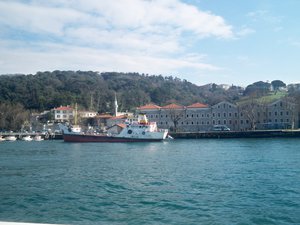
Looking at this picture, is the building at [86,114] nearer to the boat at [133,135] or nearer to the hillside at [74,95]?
the hillside at [74,95]

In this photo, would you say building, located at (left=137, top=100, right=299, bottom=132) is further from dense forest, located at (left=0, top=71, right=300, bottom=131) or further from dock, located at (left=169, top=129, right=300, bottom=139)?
dense forest, located at (left=0, top=71, right=300, bottom=131)

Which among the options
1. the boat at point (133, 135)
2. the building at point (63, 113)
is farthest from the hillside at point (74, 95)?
the boat at point (133, 135)

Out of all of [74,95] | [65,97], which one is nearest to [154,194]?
[65,97]

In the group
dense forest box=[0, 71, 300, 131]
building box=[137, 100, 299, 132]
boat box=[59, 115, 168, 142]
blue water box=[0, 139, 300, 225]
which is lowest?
blue water box=[0, 139, 300, 225]

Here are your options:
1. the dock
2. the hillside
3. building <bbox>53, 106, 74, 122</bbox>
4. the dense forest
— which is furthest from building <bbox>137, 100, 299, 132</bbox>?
the hillside

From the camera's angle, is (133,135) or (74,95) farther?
(74,95)

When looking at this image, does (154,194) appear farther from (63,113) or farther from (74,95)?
(74,95)

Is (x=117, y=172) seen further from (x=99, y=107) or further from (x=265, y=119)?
(x=99, y=107)

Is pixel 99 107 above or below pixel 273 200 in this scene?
above

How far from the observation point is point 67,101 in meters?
91.6

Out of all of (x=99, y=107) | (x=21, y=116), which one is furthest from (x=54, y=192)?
(x=99, y=107)

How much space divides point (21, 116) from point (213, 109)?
4236cm

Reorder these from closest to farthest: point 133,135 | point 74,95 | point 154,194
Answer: point 154,194 → point 133,135 → point 74,95

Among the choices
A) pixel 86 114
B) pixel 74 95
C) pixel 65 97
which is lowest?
pixel 86 114
